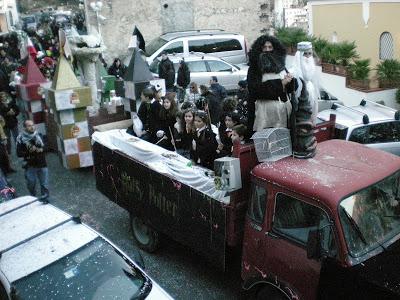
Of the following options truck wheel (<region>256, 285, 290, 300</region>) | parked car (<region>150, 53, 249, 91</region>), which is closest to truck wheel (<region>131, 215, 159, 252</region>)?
truck wheel (<region>256, 285, 290, 300</region>)

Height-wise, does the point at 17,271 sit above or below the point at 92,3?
below

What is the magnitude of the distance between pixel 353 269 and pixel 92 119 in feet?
23.0

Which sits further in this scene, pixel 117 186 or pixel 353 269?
pixel 117 186

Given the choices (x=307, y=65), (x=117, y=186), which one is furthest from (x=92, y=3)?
(x=307, y=65)

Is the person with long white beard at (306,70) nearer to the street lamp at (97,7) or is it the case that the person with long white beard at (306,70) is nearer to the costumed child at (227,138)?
the costumed child at (227,138)

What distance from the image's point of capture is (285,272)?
4.88 meters

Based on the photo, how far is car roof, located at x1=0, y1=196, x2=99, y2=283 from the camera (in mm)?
5031

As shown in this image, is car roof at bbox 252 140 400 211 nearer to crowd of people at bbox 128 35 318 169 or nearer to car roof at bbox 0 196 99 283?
crowd of people at bbox 128 35 318 169

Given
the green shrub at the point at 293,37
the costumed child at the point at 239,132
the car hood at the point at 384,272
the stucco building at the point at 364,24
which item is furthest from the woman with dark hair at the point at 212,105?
the green shrub at the point at 293,37

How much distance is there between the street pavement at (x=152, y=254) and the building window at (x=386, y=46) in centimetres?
1022

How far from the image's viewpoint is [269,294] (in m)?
5.16

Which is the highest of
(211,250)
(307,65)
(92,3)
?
(92,3)

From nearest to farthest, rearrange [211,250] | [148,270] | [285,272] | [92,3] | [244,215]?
[285,272] < [244,215] < [211,250] < [148,270] < [92,3]

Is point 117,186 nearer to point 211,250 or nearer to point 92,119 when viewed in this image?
point 211,250
